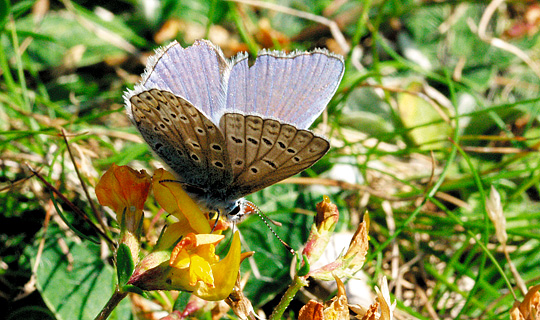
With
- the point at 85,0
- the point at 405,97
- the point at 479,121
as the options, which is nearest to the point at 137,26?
the point at 85,0

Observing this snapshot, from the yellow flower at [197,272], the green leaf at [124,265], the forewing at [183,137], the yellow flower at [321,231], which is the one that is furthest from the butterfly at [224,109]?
the green leaf at [124,265]

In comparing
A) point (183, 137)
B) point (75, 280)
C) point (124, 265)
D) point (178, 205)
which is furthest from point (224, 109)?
point (75, 280)

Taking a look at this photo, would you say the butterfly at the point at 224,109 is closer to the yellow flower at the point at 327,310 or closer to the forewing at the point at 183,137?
the forewing at the point at 183,137

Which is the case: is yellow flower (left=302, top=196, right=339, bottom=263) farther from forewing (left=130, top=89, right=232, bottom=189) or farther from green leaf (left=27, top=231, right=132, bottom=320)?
green leaf (left=27, top=231, right=132, bottom=320)

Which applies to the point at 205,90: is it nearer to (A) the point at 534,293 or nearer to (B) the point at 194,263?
(B) the point at 194,263

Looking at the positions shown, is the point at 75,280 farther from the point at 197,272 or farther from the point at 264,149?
the point at 264,149

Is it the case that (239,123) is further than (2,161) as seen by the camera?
No

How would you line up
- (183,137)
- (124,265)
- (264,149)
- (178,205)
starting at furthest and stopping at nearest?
(183,137) < (264,149) < (178,205) < (124,265)
